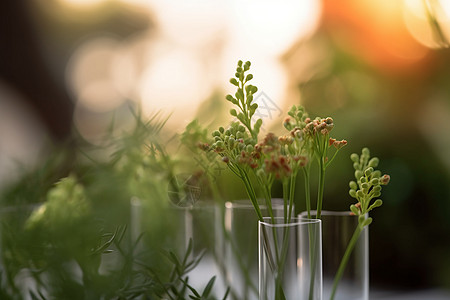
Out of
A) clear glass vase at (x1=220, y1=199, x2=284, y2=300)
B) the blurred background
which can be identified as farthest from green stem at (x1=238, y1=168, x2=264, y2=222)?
the blurred background

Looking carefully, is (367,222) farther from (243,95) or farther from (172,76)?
(172,76)

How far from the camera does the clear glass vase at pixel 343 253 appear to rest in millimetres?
533

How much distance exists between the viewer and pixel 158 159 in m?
0.62

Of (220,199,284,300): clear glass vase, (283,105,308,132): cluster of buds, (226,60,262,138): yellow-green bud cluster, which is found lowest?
(220,199,284,300): clear glass vase

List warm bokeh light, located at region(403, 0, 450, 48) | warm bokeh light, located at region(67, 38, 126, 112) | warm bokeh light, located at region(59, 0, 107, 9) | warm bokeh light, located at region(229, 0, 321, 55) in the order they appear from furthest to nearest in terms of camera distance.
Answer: warm bokeh light, located at region(59, 0, 107, 9), warm bokeh light, located at region(67, 38, 126, 112), warm bokeh light, located at region(229, 0, 321, 55), warm bokeh light, located at region(403, 0, 450, 48)

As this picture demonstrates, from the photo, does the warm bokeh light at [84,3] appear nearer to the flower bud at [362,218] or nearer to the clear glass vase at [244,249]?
the clear glass vase at [244,249]

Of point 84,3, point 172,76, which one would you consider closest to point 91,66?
point 84,3

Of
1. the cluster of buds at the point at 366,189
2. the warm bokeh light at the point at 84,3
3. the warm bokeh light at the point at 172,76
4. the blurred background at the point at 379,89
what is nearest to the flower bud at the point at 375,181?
the cluster of buds at the point at 366,189

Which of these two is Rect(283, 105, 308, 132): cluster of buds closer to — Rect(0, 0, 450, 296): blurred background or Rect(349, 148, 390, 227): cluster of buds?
Rect(349, 148, 390, 227): cluster of buds

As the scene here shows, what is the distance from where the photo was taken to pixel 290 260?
458 mm

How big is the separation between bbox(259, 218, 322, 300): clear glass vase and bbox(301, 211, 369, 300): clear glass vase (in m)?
0.07

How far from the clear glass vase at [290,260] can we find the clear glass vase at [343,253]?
0.07 metres

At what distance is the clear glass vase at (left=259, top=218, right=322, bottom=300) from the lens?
45 cm

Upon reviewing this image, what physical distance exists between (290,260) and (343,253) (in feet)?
0.32
